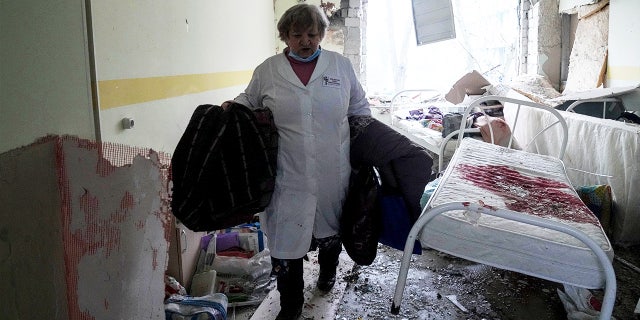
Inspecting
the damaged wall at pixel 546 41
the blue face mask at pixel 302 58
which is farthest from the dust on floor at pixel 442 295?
the damaged wall at pixel 546 41

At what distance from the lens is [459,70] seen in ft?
22.2

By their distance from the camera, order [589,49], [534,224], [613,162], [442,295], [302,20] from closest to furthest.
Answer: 1. [534,224]
2. [302,20]
3. [442,295]
4. [613,162]
5. [589,49]

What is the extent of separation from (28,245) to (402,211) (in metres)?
1.39

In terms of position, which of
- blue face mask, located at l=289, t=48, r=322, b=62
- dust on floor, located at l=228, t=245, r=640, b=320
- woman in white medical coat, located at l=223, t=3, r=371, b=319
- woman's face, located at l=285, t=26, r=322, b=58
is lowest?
dust on floor, located at l=228, t=245, r=640, b=320

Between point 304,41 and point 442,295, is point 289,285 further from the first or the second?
point 304,41

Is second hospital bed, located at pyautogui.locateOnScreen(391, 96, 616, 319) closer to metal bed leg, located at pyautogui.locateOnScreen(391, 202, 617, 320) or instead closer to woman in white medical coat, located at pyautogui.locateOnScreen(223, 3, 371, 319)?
metal bed leg, located at pyautogui.locateOnScreen(391, 202, 617, 320)

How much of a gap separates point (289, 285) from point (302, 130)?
72cm

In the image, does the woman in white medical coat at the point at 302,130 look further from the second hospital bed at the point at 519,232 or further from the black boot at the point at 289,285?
the second hospital bed at the point at 519,232

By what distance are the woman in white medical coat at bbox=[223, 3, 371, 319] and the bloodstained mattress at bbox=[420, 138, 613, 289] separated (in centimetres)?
51

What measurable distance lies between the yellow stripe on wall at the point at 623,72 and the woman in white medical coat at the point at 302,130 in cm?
331

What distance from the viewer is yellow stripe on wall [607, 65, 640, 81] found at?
3.94m

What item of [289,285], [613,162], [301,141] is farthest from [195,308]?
[613,162]

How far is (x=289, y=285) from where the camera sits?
2045mm

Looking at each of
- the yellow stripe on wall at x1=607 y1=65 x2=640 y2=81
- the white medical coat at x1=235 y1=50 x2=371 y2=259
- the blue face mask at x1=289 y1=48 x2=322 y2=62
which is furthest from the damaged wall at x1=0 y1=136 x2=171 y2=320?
the yellow stripe on wall at x1=607 y1=65 x2=640 y2=81
